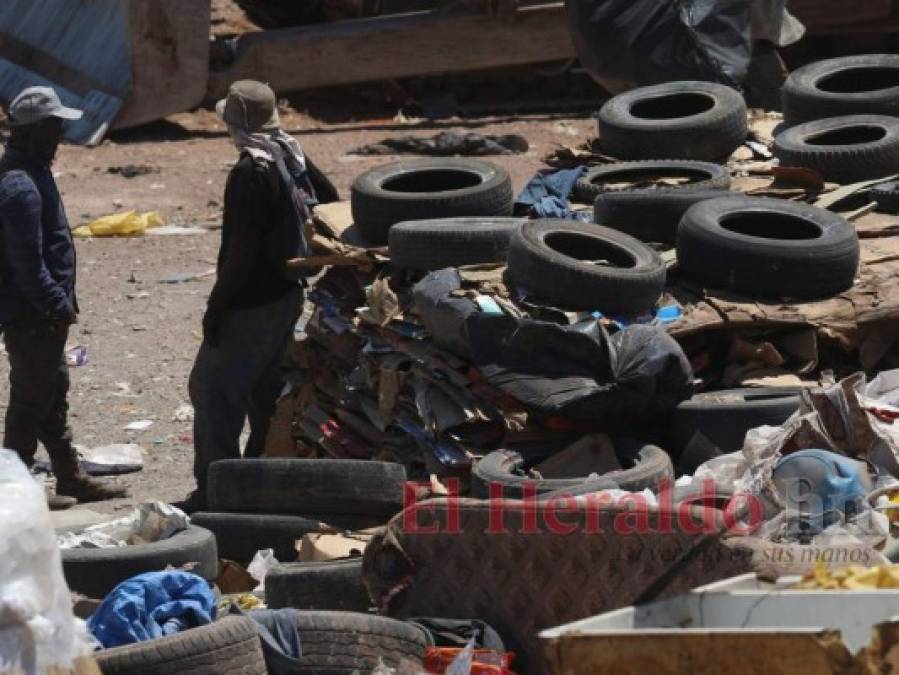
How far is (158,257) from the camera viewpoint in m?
13.3

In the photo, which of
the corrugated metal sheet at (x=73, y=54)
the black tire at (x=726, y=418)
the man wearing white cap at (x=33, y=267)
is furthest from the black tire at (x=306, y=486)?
the corrugated metal sheet at (x=73, y=54)

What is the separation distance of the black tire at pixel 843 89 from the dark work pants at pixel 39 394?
15.7 ft

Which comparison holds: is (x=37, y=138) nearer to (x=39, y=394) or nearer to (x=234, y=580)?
(x=39, y=394)

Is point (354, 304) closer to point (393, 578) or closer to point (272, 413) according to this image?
point (272, 413)

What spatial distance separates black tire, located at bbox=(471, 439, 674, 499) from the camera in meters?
6.15

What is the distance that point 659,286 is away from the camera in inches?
293

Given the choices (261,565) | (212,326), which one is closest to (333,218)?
(212,326)

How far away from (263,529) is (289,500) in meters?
0.15

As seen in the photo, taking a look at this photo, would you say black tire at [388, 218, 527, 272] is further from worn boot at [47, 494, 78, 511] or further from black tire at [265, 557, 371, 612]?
black tire at [265, 557, 371, 612]

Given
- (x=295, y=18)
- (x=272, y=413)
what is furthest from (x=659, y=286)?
(x=295, y=18)

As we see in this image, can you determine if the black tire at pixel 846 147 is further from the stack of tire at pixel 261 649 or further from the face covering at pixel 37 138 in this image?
the stack of tire at pixel 261 649

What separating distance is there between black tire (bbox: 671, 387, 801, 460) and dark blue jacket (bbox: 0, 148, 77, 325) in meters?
2.84

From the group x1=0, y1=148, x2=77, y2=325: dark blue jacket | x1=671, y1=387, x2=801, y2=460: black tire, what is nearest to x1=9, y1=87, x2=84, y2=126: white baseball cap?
x1=0, y1=148, x2=77, y2=325: dark blue jacket

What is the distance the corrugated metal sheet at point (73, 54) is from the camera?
17.0 m
